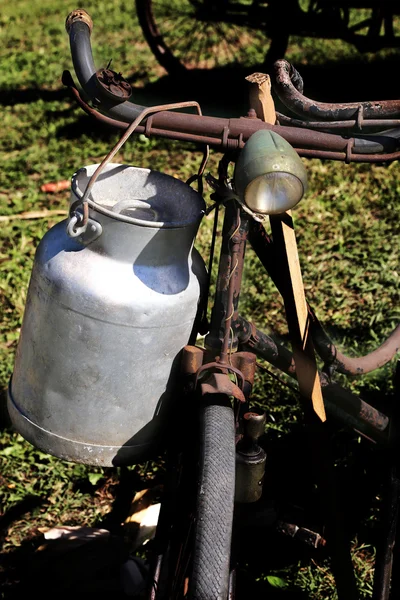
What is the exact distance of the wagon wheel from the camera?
5.94 metres

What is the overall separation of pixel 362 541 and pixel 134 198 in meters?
1.68

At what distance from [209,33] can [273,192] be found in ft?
19.7

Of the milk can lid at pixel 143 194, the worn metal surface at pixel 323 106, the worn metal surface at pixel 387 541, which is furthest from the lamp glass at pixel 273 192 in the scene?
the worn metal surface at pixel 387 541

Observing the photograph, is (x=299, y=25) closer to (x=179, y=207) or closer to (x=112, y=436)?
(x=179, y=207)

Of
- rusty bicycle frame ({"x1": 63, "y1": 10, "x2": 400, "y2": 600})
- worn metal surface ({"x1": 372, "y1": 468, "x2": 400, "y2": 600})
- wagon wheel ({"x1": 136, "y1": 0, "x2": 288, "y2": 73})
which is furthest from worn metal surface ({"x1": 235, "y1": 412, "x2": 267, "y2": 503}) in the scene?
wagon wheel ({"x1": 136, "y1": 0, "x2": 288, "y2": 73})

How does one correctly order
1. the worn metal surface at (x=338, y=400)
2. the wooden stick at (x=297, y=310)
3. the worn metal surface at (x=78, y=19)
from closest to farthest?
the worn metal surface at (x=78, y=19), the wooden stick at (x=297, y=310), the worn metal surface at (x=338, y=400)

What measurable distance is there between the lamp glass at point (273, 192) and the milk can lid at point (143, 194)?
27cm

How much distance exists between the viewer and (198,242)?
4.42m

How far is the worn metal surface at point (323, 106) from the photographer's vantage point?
1.90 meters

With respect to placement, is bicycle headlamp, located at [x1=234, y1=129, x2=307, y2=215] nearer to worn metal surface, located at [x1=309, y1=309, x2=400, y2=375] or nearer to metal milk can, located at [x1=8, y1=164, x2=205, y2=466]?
metal milk can, located at [x1=8, y1=164, x2=205, y2=466]

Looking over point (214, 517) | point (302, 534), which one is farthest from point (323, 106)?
point (302, 534)

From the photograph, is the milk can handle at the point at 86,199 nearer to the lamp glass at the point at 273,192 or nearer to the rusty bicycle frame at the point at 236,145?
the rusty bicycle frame at the point at 236,145

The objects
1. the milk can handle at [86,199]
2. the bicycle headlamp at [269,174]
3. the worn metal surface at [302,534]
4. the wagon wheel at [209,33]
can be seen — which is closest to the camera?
the bicycle headlamp at [269,174]

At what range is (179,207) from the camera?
1.98 meters
